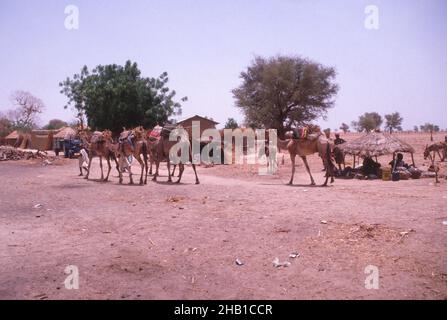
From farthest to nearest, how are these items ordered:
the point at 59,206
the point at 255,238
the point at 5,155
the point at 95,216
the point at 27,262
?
the point at 5,155, the point at 59,206, the point at 95,216, the point at 255,238, the point at 27,262

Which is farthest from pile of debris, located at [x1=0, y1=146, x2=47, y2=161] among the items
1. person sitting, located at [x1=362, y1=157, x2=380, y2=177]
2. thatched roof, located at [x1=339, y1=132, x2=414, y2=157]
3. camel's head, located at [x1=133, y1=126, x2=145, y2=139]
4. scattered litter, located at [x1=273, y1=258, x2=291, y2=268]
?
scattered litter, located at [x1=273, y1=258, x2=291, y2=268]

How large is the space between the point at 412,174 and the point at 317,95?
23.6 meters

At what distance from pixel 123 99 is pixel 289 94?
1556 centimetres

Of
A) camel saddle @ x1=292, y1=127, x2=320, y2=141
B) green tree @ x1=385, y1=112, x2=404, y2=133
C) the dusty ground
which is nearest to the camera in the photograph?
the dusty ground

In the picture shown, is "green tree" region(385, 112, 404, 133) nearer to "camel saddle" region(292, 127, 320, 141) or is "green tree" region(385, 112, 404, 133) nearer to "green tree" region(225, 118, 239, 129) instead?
"green tree" region(225, 118, 239, 129)

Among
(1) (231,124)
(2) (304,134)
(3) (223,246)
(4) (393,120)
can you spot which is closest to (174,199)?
(3) (223,246)

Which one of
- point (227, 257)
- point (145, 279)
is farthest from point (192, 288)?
point (227, 257)

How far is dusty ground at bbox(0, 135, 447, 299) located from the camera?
4.83 metres

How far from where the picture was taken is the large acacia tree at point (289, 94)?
3816cm

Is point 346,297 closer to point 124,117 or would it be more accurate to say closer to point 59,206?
point 59,206

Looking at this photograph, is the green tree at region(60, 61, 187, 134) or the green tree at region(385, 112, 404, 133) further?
the green tree at region(385, 112, 404, 133)

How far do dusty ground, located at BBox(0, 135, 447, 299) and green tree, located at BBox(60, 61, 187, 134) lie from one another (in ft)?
81.7

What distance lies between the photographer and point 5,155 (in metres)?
31.2

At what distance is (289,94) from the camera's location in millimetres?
38656
